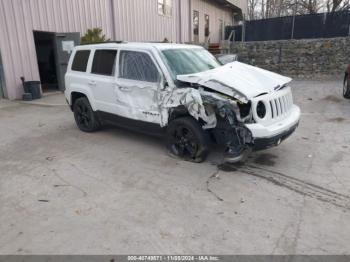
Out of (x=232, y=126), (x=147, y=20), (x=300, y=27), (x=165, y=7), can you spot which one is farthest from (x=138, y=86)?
(x=165, y=7)

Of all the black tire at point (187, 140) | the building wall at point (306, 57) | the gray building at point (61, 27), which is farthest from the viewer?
the building wall at point (306, 57)

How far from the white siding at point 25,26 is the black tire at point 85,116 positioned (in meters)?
5.37

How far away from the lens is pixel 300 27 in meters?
16.7

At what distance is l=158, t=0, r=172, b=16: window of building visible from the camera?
18.1 m

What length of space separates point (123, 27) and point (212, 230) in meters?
13.9

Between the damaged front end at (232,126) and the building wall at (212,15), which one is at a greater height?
the building wall at (212,15)

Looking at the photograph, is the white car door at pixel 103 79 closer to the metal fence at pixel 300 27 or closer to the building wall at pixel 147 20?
the building wall at pixel 147 20

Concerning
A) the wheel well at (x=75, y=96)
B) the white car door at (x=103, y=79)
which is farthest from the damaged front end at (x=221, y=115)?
the wheel well at (x=75, y=96)

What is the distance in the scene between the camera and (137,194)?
3902mm

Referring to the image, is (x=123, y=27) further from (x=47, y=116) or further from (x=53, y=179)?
(x=53, y=179)

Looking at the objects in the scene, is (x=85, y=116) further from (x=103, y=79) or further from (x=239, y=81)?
(x=239, y=81)

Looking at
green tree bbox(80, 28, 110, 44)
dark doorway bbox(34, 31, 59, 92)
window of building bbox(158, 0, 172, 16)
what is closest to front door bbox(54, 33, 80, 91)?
green tree bbox(80, 28, 110, 44)

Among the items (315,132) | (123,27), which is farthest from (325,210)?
(123,27)

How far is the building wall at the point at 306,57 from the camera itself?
14164 mm
